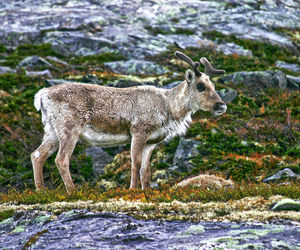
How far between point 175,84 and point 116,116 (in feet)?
35.4

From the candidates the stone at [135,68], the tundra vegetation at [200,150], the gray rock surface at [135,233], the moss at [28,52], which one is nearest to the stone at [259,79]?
the tundra vegetation at [200,150]

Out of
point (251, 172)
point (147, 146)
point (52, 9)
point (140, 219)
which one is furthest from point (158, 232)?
point (52, 9)

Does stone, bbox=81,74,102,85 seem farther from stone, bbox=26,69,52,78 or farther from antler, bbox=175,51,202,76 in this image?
antler, bbox=175,51,202,76

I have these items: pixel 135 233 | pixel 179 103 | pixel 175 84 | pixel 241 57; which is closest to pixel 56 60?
pixel 175 84

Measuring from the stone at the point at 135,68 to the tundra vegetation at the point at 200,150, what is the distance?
2788 millimetres

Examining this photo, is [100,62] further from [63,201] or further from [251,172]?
[63,201]

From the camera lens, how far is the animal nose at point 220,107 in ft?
38.5

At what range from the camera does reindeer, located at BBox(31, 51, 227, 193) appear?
11.1 metres

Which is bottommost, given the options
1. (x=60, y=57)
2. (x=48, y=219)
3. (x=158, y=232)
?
(x=60, y=57)

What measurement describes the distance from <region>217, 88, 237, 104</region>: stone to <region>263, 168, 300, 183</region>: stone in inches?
323

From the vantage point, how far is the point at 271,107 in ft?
65.3

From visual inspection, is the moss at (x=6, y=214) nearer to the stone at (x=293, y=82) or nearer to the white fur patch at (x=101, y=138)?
the white fur patch at (x=101, y=138)

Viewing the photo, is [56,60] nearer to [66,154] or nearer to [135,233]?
[66,154]

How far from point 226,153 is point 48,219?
971 cm
